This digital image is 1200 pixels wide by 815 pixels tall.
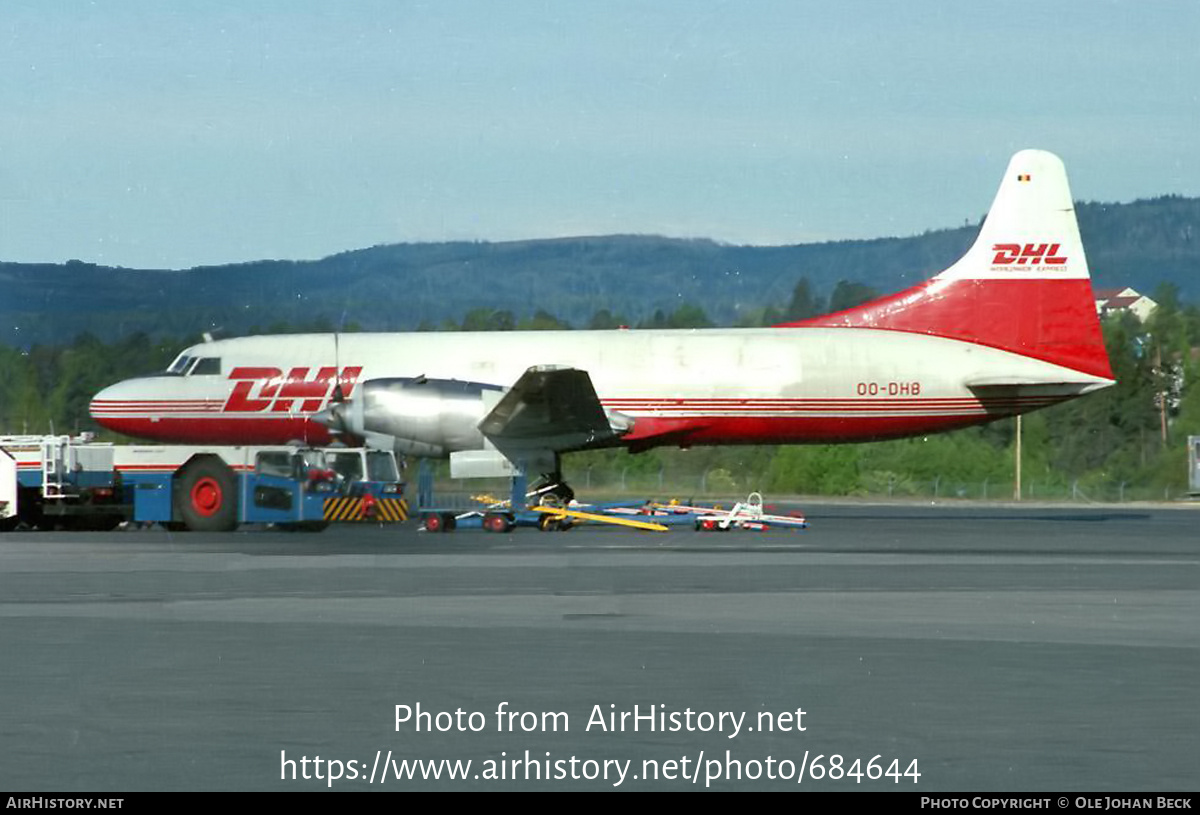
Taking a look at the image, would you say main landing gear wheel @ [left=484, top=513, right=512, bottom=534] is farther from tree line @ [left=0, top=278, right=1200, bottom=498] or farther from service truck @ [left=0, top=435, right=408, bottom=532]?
tree line @ [left=0, top=278, right=1200, bottom=498]

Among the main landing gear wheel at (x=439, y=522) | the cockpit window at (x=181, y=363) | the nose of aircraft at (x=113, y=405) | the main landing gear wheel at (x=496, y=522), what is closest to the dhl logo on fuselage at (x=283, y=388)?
the cockpit window at (x=181, y=363)

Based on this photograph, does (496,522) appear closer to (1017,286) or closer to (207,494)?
(207,494)

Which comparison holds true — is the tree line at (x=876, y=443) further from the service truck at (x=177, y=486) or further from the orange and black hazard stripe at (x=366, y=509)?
the orange and black hazard stripe at (x=366, y=509)

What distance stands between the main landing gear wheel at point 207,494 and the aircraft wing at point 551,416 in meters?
7.43

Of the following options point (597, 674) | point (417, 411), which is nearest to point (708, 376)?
point (417, 411)

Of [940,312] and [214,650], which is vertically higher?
[940,312]

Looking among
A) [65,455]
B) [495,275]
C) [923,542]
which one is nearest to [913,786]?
[923,542]

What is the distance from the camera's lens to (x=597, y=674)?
14.6m

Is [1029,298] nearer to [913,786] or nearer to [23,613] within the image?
[23,613]

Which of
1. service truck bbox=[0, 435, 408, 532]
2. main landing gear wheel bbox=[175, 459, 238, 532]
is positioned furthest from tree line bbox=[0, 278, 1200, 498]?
main landing gear wheel bbox=[175, 459, 238, 532]

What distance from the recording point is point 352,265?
441 feet

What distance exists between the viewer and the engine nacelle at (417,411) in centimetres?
4294

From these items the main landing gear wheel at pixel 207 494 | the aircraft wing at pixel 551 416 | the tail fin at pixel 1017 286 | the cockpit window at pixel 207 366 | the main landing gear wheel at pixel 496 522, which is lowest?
the main landing gear wheel at pixel 496 522

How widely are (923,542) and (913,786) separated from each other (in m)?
25.4
